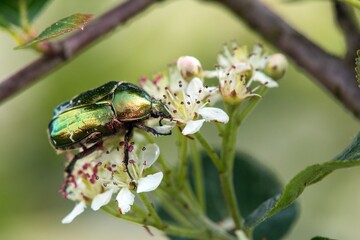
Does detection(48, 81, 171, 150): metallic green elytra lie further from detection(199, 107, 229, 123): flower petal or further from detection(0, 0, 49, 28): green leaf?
detection(0, 0, 49, 28): green leaf

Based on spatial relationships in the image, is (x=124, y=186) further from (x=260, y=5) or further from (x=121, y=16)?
(x=260, y=5)

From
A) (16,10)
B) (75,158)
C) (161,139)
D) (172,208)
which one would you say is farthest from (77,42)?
(161,139)

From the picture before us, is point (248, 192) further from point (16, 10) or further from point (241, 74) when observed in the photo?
point (16, 10)

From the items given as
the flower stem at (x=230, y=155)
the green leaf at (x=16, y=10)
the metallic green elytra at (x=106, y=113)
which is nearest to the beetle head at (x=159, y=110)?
the metallic green elytra at (x=106, y=113)

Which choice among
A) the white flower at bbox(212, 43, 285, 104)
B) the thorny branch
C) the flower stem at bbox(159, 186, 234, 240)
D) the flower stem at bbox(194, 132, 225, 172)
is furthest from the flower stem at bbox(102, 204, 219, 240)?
the thorny branch

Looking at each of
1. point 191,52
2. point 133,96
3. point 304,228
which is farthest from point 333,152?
point 133,96

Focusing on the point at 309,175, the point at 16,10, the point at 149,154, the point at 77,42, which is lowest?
the point at 309,175
